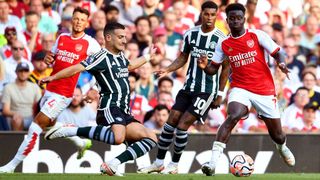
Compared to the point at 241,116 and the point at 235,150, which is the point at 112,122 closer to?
the point at 241,116

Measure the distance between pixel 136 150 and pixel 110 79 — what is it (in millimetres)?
1089

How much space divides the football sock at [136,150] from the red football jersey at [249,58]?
151 centimetres

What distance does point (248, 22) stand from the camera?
24000 mm

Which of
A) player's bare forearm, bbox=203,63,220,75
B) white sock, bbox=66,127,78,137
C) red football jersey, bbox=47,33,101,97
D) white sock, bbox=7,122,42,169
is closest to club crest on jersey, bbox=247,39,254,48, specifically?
player's bare forearm, bbox=203,63,220,75

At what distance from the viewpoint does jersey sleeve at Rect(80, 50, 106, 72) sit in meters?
15.3

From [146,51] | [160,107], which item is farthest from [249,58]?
[146,51]

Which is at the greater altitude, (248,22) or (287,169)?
(248,22)

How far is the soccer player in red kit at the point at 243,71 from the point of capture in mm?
15336

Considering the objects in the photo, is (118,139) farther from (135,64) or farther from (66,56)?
(66,56)

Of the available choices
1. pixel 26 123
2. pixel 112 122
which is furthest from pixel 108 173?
pixel 26 123

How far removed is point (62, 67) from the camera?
17.5 m

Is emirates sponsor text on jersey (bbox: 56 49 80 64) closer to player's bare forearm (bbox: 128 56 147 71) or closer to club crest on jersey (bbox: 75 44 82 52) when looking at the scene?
club crest on jersey (bbox: 75 44 82 52)

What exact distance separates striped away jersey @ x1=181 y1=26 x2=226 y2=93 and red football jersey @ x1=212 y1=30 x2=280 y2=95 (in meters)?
1.05

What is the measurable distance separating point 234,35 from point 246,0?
8.77 m
